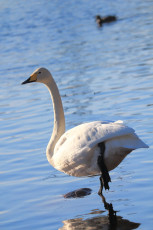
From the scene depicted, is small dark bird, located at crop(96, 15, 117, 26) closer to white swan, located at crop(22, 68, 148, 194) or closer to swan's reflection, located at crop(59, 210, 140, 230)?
white swan, located at crop(22, 68, 148, 194)

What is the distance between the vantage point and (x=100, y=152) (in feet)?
20.0

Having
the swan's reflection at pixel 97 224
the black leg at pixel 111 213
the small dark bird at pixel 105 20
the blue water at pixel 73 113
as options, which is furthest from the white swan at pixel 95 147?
the small dark bird at pixel 105 20

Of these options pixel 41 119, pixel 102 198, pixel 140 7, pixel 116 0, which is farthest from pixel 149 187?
pixel 116 0

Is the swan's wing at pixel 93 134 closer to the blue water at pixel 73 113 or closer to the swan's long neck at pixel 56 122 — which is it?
the swan's long neck at pixel 56 122

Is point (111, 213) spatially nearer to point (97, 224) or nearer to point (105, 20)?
point (97, 224)

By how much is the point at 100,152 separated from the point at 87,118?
4136mm

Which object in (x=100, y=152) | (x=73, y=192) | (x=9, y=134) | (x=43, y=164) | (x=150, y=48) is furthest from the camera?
(x=150, y=48)

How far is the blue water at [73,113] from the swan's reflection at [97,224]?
0.01 m

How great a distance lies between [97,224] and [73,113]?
532cm

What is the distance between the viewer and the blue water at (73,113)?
6.04 metres

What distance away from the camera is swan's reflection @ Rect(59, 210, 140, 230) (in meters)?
5.42

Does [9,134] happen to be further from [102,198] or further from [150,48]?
[150,48]

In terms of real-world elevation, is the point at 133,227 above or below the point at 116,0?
above

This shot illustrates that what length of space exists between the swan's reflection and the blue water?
1 centimetres
